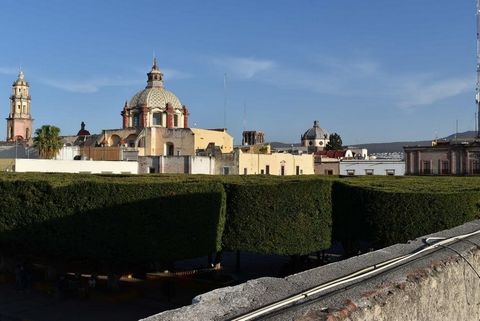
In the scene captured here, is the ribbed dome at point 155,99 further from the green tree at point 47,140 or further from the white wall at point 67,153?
the green tree at point 47,140

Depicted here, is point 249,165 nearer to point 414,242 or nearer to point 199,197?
point 199,197

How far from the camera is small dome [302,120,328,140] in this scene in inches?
4624

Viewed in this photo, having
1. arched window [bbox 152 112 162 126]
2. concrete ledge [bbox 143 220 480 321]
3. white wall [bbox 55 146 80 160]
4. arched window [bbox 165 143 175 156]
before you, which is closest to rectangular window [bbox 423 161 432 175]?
arched window [bbox 165 143 175 156]

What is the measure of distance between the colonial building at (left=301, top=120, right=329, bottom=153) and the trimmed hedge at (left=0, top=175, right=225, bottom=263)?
100 metres

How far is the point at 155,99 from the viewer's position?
195 feet

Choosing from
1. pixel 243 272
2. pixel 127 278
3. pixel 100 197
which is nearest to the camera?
A: pixel 100 197

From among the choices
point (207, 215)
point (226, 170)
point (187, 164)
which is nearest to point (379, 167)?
point (226, 170)

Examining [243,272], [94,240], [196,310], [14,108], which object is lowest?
[243,272]

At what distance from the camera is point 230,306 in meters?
4.17

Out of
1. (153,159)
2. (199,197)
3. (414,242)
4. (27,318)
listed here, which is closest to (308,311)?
(414,242)

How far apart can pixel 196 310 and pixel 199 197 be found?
1279cm

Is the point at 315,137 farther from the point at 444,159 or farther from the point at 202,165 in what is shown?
the point at 202,165

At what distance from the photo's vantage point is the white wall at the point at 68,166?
37281mm

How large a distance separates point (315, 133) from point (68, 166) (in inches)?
3326
